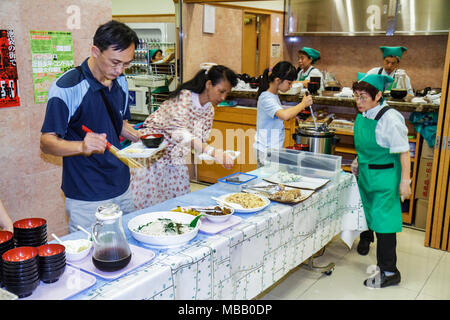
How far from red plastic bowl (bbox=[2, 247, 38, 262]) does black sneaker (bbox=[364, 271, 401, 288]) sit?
238 cm

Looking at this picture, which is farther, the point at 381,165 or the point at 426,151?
the point at 426,151

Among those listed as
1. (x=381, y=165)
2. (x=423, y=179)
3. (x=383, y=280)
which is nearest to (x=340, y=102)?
(x=423, y=179)

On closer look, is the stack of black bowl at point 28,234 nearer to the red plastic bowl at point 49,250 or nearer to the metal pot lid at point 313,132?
the red plastic bowl at point 49,250

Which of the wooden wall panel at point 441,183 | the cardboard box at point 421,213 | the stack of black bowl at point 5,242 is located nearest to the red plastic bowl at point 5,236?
the stack of black bowl at point 5,242

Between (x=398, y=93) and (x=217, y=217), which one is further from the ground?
(x=398, y=93)

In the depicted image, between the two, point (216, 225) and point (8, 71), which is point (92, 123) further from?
point (8, 71)

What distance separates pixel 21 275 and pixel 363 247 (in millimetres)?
2884

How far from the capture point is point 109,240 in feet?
4.69

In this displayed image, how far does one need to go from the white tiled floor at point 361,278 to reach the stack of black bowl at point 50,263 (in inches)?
68.2

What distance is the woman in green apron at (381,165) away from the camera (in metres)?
2.73

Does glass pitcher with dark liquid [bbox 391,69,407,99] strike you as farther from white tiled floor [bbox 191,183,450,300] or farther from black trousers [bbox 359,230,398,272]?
black trousers [bbox 359,230,398,272]

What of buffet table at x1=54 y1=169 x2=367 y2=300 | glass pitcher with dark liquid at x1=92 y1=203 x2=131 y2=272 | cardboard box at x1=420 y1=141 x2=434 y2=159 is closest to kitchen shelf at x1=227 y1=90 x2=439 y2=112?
cardboard box at x1=420 y1=141 x2=434 y2=159

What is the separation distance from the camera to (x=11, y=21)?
2879 millimetres
